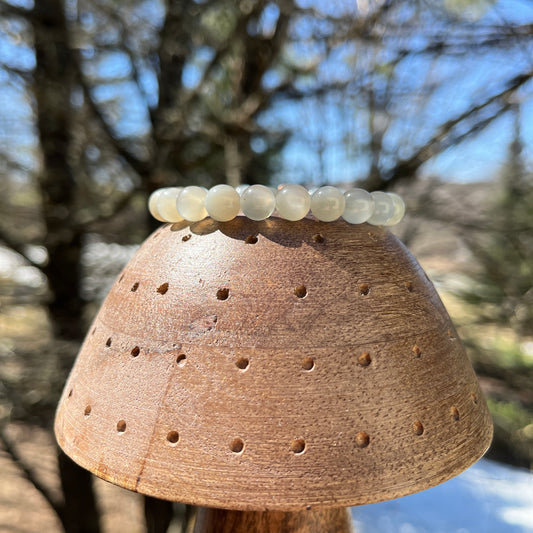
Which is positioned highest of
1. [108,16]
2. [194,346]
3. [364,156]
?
[108,16]

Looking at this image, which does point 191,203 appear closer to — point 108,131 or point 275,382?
point 275,382

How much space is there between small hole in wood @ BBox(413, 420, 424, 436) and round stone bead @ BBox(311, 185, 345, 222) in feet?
0.76

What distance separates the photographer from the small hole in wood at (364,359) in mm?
442

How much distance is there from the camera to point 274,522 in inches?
21.0

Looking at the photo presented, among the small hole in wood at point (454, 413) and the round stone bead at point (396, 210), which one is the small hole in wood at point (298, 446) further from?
the round stone bead at point (396, 210)

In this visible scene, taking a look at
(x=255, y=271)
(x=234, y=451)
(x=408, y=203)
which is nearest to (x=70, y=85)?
(x=408, y=203)

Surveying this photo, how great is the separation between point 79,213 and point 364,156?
111 cm

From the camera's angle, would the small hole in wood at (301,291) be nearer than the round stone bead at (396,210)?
Yes

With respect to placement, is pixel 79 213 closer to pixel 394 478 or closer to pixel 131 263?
pixel 131 263

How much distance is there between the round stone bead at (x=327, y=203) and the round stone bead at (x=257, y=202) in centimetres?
5

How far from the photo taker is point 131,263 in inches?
22.9

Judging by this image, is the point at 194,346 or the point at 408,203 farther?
the point at 408,203

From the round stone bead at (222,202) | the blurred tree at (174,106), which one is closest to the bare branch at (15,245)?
the blurred tree at (174,106)

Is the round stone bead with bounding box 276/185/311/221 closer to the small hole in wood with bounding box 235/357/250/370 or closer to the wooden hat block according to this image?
the wooden hat block
